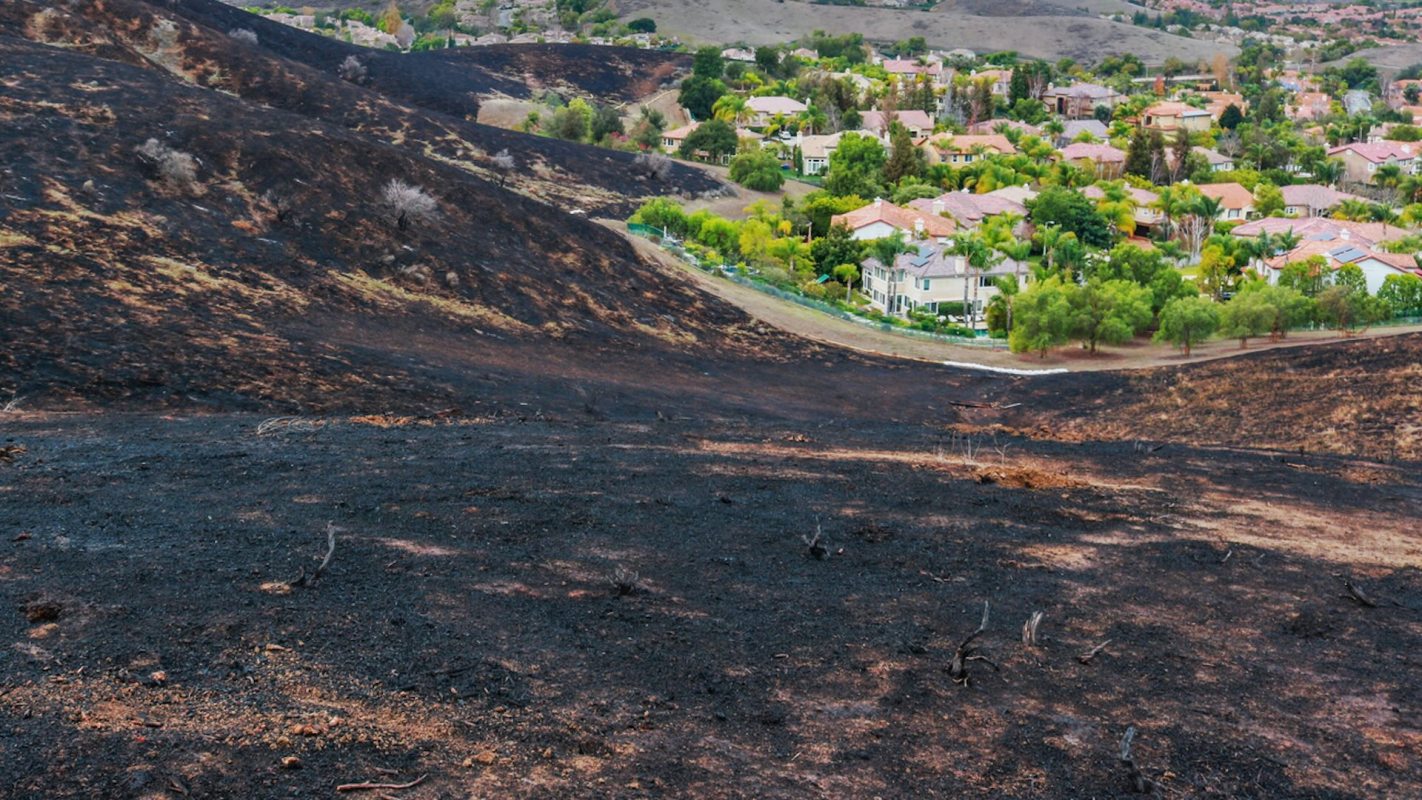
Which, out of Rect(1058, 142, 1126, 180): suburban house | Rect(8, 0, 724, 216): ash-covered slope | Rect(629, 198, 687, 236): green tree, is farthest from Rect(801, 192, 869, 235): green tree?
Rect(1058, 142, 1126, 180): suburban house

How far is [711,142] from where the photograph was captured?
336 feet

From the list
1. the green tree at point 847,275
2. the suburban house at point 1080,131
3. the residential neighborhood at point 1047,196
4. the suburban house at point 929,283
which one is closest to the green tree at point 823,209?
the residential neighborhood at point 1047,196

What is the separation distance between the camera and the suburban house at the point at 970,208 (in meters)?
78.1

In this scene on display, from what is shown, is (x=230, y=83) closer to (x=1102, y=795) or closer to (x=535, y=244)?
(x=535, y=244)

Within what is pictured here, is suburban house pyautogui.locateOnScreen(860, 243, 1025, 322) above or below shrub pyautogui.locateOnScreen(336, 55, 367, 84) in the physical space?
below

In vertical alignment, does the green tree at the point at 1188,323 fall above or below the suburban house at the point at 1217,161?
above

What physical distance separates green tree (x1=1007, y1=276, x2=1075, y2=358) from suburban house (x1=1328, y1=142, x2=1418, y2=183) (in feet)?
233

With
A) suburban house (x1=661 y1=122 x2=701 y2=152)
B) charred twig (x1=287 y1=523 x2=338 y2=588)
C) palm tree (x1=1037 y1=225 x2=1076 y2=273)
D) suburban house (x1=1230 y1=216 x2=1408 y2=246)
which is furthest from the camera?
suburban house (x1=661 y1=122 x2=701 y2=152)

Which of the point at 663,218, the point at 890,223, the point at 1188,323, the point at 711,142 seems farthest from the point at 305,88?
the point at 1188,323

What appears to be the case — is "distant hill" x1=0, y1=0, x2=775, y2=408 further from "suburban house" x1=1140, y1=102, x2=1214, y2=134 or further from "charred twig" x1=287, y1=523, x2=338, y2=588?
"suburban house" x1=1140, y1=102, x2=1214, y2=134

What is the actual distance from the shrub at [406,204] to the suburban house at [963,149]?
6647 centimetres

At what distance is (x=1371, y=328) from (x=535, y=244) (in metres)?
30.8

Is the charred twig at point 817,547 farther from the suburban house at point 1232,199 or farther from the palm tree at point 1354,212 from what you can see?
the palm tree at point 1354,212

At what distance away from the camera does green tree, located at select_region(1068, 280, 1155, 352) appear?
1900 inches
